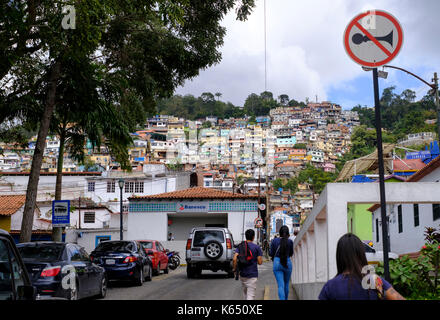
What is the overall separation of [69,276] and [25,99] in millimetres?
7894

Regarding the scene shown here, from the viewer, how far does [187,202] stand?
4031cm

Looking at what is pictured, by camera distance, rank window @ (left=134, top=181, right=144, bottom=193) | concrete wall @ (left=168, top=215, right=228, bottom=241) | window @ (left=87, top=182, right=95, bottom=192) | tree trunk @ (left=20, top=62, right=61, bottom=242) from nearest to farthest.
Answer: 1. tree trunk @ (left=20, top=62, right=61, bottom=242)
2. concrete wall @ (left=168, top=215, right=228, bottom=241)
3. window @ (left=134, top=181, right=144, bottom=193)
4. window @ (left=87, top=182, right=95, bottom=192)

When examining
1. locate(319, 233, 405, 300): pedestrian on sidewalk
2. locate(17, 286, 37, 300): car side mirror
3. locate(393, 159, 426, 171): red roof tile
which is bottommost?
locate(17, 286, 37, 300): car side mirror

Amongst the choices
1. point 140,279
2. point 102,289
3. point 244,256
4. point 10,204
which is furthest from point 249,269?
point 10,204

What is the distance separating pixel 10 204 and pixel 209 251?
94.7 feet

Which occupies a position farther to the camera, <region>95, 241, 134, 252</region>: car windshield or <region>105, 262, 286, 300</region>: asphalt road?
<region>95, 241, 134, 252</region>: car windshield

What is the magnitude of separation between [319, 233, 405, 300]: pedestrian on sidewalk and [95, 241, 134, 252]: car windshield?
13.8 m

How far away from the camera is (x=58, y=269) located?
10477 mm

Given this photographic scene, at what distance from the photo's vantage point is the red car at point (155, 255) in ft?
71.6

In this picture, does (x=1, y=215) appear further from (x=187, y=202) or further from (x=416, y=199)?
(x=416, y=199)

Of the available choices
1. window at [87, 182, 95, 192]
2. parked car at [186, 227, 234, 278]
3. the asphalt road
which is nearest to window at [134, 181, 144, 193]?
window at [87, 182, 95, 192]

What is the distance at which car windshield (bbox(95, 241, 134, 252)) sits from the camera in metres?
16.9

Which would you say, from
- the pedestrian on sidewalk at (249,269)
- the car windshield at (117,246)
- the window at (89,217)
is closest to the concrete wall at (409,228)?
the car windshield at (117,246)

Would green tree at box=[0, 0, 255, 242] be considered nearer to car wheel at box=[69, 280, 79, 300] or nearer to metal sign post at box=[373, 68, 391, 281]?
car wheel at box=[69, 280, 79, 300]
